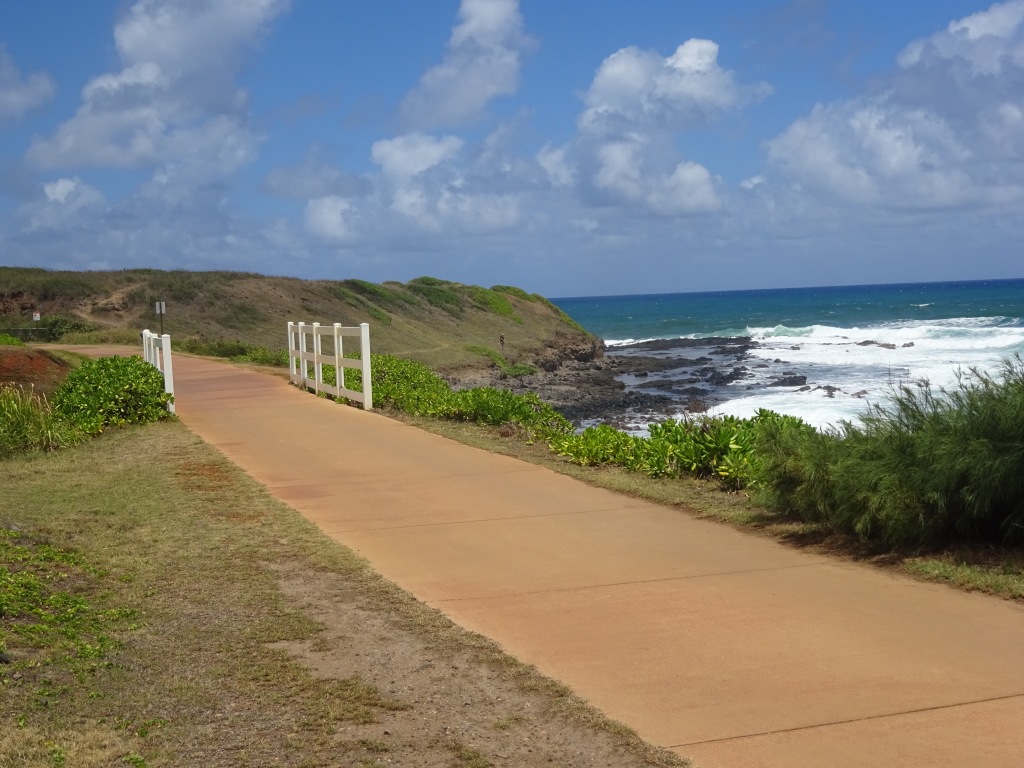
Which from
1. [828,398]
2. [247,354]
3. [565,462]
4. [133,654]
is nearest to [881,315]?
[828,398]

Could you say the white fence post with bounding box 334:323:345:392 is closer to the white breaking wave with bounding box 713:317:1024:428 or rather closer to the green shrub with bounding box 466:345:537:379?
the white breaking wave with bounding box 713:317:1024:428

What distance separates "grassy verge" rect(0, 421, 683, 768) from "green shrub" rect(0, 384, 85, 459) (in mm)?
4875

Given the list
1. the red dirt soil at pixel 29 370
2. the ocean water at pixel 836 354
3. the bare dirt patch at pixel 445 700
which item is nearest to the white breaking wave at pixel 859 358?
the ocean water at pixel 836 354

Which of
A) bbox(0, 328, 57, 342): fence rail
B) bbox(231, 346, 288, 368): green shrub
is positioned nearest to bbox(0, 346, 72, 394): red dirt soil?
bbox(231, 346, 288, 368): green shrub

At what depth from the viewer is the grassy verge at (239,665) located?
4.53 m

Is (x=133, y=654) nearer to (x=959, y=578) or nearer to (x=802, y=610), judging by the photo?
(x=802, y=610)

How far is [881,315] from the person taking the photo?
9138cm

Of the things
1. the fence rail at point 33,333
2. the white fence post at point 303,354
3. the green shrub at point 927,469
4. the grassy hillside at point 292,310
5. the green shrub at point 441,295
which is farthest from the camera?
the green shrub at point 441,295

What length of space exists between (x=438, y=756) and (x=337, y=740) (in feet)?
1.47

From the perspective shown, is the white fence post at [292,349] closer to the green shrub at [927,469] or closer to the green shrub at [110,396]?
the green shrub at [110,396]

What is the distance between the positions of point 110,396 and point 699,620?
11.5 meters

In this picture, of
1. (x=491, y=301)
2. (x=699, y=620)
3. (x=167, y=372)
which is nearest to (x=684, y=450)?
(x=699, y=620)

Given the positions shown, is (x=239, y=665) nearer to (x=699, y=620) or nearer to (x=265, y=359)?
(x=699, y=620)

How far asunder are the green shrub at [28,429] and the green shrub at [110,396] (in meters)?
0.42
